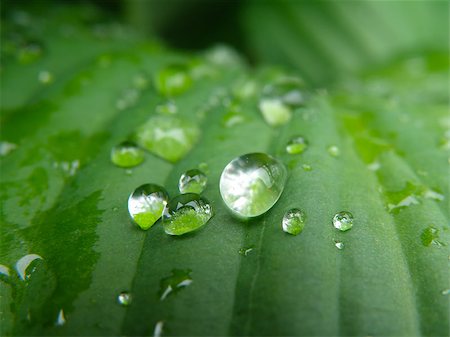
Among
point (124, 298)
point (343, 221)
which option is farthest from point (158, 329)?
point (343, 221)

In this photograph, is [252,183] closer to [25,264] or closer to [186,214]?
[186,214]

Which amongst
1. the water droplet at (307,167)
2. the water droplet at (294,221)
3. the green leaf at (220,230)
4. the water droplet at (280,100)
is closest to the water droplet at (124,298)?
the green leaf at (220,230)

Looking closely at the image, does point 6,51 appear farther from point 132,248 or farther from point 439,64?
point 439,64

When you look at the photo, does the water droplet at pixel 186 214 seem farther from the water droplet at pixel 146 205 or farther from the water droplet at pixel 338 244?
the water droplet at pixel 338 244

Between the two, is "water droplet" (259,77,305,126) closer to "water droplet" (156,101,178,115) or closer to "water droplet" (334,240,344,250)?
"water droplet" (156,101,178,115)

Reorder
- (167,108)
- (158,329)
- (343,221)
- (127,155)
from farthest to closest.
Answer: (167,108), (127,155), (343,221), (158,329)

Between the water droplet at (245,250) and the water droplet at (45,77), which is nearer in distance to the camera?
the water droplet at (245,250)

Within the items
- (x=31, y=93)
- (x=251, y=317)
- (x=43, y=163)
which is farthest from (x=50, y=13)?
(x=251, y=317)
